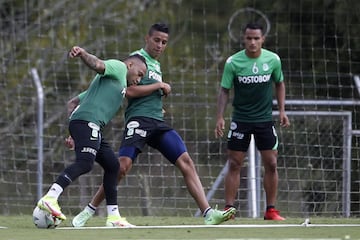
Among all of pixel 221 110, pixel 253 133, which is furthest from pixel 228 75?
pixel 253 133

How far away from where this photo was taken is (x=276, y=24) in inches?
679

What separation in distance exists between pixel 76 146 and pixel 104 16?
46.0ft

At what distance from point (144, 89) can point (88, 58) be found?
4.37 ft

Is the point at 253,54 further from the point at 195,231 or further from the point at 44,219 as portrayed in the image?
the point at 44,219

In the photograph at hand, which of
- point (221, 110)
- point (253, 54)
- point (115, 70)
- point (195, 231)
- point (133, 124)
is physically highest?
point (253, 54)

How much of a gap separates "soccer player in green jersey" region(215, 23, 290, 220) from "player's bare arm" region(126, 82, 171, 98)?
4.25ft

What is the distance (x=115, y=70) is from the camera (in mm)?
10938

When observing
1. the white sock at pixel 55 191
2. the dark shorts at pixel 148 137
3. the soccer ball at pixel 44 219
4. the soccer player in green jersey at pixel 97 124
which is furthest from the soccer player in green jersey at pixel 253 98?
→ the soccer ball at pixel 44 219

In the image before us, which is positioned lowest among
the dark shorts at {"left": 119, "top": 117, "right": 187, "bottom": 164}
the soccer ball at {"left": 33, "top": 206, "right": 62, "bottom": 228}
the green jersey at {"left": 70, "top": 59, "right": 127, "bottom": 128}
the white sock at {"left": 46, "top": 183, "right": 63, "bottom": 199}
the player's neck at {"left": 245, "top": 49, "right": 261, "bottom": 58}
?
the soccer ball at {"left": 33, "top": 206, "right": 62, "bottom": 228}

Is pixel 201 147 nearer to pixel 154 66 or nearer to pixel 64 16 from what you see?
pixel 154 66

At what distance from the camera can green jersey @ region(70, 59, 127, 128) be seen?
35.7 ft

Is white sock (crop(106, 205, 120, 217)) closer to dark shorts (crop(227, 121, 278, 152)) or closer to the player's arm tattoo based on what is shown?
the player's arm tattoo

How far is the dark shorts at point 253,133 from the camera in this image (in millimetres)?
13000

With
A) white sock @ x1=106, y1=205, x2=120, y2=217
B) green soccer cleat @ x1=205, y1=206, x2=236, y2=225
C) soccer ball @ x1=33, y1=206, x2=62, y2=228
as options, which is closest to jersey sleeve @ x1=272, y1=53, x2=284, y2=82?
green soccer cleat @ x1=205, y1=206, x2=236, y2=225
